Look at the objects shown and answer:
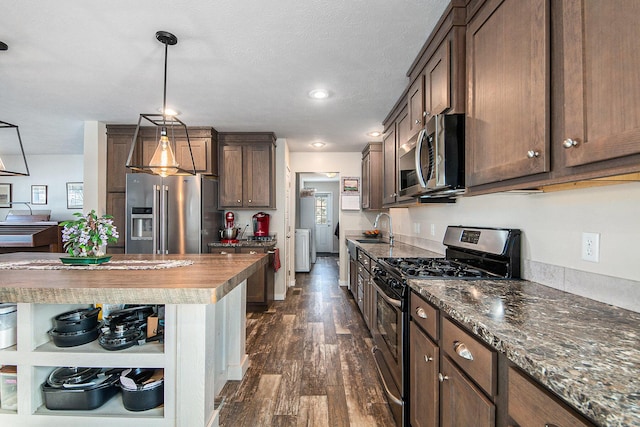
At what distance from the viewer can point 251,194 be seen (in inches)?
175

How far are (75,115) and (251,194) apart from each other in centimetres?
222

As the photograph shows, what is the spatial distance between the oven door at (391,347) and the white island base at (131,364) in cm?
103

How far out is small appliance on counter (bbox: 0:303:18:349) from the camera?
151 cm

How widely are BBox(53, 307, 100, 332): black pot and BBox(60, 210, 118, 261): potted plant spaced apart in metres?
0.50

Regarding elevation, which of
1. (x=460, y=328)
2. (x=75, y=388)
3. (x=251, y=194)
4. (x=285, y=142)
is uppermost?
(x=285, y=142)

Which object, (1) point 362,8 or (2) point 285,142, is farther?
(2) point 285,142

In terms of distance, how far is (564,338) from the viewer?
0.83 meters

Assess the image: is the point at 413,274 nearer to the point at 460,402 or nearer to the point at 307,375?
the point at 460,402


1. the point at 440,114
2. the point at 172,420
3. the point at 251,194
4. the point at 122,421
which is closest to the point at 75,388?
the point at 122,421

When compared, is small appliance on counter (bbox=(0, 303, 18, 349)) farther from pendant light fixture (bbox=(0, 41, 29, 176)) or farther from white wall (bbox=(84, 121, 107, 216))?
pendant light fixture (bbox=(0, 41, 29, 176))

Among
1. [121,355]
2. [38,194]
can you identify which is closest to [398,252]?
[121,355]

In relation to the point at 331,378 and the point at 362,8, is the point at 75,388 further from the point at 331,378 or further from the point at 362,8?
the point at 362,8

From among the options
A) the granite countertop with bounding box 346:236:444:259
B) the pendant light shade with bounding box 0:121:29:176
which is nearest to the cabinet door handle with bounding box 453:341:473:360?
the granite countertop with bounding box 346:236:444:259

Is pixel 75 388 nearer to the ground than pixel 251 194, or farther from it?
nearer to the ground
